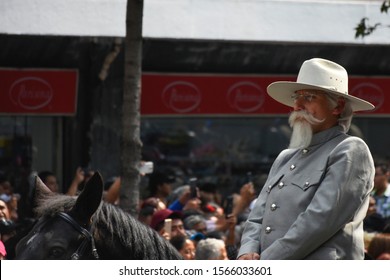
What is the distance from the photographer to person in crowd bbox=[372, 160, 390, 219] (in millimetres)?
12281

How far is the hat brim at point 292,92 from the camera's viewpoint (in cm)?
504

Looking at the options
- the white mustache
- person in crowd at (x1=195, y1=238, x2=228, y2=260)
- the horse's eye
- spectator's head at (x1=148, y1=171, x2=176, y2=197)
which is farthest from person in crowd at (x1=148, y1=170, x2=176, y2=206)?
the horse's eye

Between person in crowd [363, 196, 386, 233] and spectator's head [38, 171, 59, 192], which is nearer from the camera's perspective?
person in crowd [363, 196, 386, 233]

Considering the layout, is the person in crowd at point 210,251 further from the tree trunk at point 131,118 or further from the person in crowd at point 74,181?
the person in crowd at point 74,181

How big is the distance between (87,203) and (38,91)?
35.6 ft

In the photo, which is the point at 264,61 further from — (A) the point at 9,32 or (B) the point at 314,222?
(B) the point at 314,222

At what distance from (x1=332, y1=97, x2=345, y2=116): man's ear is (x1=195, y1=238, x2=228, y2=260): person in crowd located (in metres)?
2.96

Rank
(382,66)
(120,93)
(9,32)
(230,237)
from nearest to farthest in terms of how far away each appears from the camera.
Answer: (230,237) → (9,32) → (120,93) → (382,66)

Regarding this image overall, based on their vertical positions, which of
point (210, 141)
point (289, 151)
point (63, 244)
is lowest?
point (210, 141)

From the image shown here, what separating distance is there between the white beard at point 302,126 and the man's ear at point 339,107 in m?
0.11

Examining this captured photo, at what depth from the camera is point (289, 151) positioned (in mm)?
5320

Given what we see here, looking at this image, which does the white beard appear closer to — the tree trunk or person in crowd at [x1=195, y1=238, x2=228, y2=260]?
person in crowd at [x1=195, y1=238, x2=228, y2=260]

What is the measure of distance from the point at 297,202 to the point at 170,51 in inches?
459

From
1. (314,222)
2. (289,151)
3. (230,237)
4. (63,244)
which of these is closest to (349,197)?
(314,222)
